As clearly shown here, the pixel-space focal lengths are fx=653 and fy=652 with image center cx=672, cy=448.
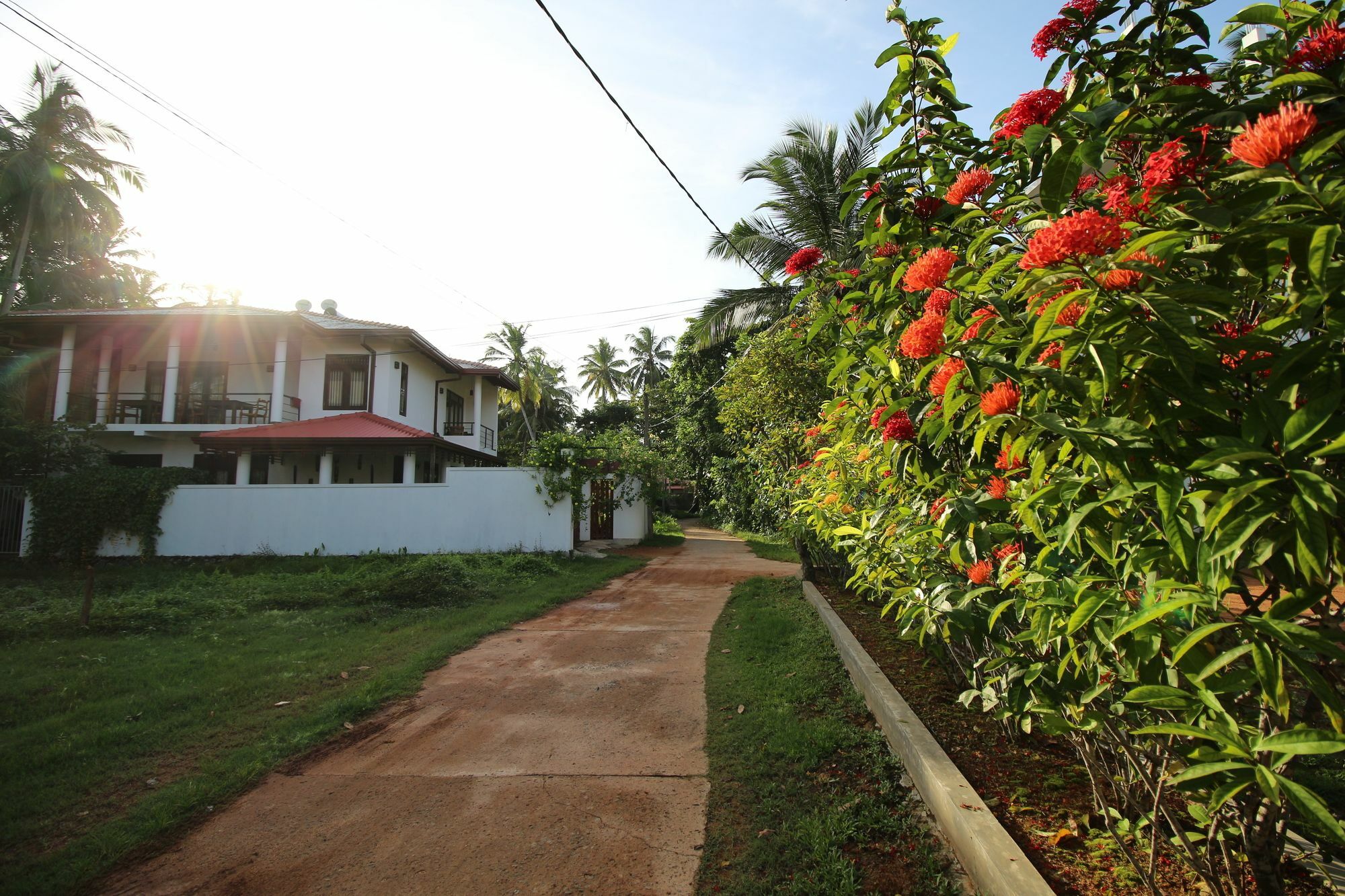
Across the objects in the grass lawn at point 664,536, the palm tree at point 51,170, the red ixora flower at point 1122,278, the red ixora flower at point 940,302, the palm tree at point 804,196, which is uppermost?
the palm tree at point 51,170

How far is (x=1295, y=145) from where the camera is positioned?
4.01ft

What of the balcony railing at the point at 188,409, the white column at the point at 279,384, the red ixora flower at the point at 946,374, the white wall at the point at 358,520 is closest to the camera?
the red ixora flower at the point at 946,374

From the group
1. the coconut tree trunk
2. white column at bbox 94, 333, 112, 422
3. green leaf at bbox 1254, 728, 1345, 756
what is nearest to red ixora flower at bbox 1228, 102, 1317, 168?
green leaf at bbox 1254, 728, 1345, 756

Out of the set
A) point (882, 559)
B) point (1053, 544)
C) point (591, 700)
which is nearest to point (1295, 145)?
point (1053, 544)

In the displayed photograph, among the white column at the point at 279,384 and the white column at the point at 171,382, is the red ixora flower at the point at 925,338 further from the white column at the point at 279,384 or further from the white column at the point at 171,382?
the white column at the point at 171,382

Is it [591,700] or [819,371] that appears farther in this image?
[819,371]

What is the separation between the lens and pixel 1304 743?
4.19ft

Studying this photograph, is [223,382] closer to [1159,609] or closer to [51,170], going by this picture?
[51,170]

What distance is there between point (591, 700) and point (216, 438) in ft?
57.2

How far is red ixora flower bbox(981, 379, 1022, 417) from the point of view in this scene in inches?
63.9

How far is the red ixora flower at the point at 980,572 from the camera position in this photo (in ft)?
7.47

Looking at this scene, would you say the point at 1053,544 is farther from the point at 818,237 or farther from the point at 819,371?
the point at 818,237

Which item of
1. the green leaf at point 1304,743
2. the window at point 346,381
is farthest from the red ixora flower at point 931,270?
the window at point 346,381

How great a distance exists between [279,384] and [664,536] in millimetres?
12503
